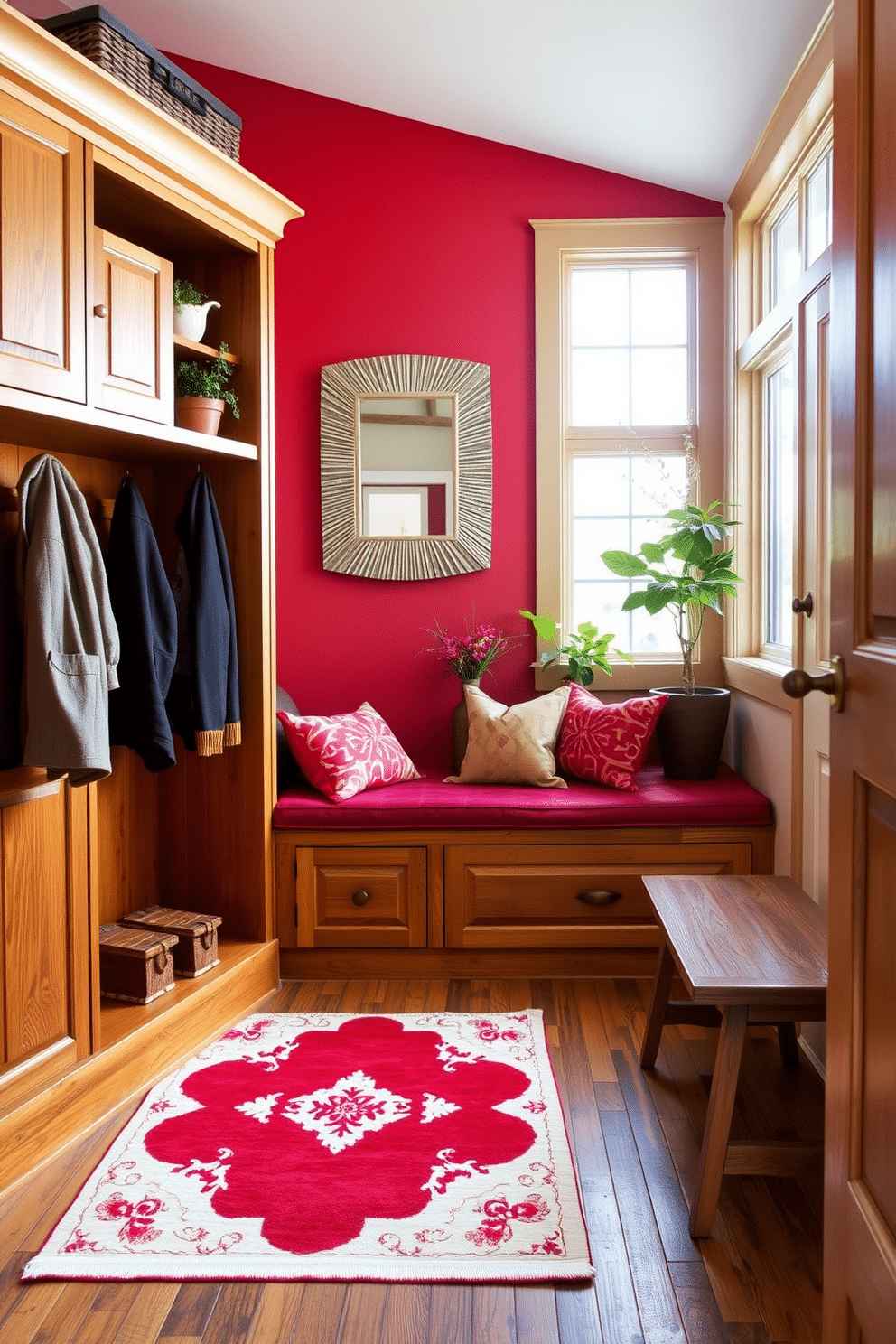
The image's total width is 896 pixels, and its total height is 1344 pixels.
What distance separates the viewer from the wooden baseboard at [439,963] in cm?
362

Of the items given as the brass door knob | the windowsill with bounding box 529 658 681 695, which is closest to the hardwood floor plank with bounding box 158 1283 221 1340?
the brass door knob

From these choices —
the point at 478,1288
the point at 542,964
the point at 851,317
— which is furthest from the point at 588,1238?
the point at 851,317

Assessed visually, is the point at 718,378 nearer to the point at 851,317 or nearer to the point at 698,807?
the point at 698,807

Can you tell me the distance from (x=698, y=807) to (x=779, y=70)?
221 cm

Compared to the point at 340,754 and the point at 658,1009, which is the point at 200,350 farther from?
the point at 658,1009

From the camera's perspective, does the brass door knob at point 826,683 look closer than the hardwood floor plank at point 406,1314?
Yes

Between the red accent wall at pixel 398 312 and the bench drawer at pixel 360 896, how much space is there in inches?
34.7

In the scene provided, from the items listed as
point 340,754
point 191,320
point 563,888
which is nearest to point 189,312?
point 191,320

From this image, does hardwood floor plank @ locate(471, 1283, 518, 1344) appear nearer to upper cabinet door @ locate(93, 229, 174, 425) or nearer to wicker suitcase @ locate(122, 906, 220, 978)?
wicker suitcase @ locate(122, 906, 220, 978)

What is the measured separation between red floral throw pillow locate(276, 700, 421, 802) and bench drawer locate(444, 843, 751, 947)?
0.41 metres

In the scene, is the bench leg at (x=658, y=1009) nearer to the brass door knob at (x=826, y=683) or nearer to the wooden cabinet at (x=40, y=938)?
the wooden cabinet at (x=40, y=938)

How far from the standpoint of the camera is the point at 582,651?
4238 millimetres

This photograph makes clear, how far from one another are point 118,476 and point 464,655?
4.96ft

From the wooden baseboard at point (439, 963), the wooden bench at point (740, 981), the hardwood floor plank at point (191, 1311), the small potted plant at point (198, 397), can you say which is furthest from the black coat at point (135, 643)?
the wooden bench at point (740, 981)
